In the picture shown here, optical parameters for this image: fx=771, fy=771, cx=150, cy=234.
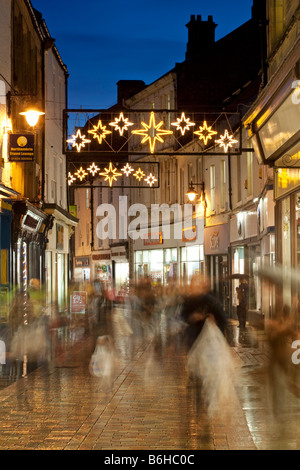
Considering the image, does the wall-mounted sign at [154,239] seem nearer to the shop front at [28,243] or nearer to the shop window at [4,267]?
the shop front at [28,243]

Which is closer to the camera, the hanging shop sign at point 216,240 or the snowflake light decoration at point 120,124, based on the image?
the snowflake light decoration at point 120,124

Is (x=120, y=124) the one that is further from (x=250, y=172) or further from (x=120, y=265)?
(x=120, y=265)

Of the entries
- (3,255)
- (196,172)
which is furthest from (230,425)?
(196,172)

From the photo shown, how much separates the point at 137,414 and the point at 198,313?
60.9 inches

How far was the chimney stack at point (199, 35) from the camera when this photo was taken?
46.4 metres

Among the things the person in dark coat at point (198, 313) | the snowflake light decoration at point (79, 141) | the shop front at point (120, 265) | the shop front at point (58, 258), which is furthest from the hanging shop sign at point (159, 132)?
the person in dark coat at point (198, 313)

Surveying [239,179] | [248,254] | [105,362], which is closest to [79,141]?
[105,362]

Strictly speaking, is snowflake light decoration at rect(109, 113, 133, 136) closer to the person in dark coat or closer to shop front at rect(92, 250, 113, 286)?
the person in dark coat

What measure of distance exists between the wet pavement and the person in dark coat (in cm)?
68

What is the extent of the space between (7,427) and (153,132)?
13.8m

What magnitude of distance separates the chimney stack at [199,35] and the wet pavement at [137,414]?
3399 cm

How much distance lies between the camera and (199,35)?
4653 centimetres
